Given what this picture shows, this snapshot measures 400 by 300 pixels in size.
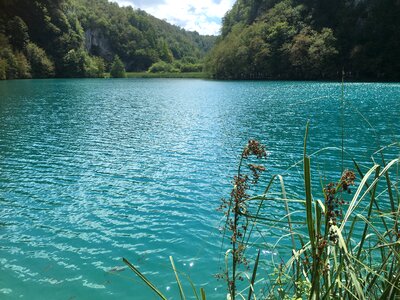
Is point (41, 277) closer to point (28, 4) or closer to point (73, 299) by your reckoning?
point (73, 299)

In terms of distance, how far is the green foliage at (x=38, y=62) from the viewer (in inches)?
4111

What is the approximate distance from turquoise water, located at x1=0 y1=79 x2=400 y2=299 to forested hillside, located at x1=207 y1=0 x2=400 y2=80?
2533 inches

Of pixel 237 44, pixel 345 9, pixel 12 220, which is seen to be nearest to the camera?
pixel 12 220

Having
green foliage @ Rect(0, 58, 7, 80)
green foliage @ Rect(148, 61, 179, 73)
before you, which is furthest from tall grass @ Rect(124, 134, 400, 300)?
green foliage @ Rect(148, 61, 179, 73)

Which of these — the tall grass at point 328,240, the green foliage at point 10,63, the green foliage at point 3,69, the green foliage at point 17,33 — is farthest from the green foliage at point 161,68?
the tall grass at point 328,240

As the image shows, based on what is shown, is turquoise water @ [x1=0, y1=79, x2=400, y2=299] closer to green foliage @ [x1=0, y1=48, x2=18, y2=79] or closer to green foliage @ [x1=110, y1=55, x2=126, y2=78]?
green foliage @ [x1=0, y1=48, x2=18, y2=79]

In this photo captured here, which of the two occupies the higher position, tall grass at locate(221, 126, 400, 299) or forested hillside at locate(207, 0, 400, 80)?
forested hillside at locate(207, 0, 400, 80)

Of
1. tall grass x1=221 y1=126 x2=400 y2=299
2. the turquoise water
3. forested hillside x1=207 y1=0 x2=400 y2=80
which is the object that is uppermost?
forested hillside x1=207 y1=0 x2=400 y2=80

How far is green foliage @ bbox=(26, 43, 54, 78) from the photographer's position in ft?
343

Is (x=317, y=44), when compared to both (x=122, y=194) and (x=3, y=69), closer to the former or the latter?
(x=3, y=69)

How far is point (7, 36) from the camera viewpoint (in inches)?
3986

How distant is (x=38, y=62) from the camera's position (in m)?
106

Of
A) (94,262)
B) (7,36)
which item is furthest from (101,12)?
(94,262)

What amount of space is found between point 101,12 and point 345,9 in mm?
142518
